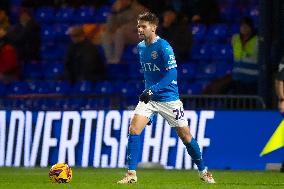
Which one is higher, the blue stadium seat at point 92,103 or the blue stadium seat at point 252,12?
the blue stadium seat at point 252,12

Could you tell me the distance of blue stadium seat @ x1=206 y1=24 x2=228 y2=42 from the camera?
23219 millimetres

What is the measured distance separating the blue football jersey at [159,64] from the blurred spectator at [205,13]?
30.8 feet

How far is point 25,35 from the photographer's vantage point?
24.5m

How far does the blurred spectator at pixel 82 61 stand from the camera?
22781 mm

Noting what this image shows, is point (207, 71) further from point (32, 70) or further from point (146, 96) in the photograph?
point (146, 96)

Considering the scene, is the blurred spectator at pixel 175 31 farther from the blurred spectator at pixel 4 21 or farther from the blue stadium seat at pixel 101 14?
the blurred spectator at pixel 4 21

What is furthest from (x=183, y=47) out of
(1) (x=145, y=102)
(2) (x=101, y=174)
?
(1) (x=145, y=102)

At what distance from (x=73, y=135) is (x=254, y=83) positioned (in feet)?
12.6

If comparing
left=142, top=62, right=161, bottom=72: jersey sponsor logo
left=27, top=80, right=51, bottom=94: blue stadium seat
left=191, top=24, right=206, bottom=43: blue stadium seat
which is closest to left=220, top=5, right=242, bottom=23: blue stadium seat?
left=191, top=24, right=206, bottom=43: blue stadium seat

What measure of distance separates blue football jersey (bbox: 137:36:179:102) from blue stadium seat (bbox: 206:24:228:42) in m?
9.24

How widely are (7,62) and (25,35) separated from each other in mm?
906

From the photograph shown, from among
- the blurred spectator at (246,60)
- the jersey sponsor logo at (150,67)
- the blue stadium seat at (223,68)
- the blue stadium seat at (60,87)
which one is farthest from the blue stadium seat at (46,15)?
the jersey sponsor logo at (150,67)

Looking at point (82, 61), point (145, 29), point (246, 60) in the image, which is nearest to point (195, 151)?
point (145, 29)

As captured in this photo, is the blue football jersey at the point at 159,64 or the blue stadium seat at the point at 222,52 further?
the blue stadium seat at the point at 222,52
